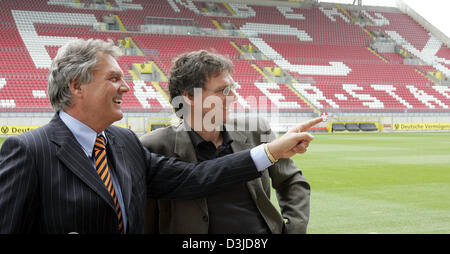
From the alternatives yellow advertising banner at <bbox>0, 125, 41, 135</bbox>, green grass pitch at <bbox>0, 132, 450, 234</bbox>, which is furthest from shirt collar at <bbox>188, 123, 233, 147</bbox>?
yellow advertising banner at <bbox>0, 125, 41, 135</bbox>

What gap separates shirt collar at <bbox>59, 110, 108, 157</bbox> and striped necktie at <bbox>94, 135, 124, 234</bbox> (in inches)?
1.4

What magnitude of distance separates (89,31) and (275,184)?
34.1 metres

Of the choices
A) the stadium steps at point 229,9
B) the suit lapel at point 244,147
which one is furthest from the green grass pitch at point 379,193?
the stadium steps at point 229,9

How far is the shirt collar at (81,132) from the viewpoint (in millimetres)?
2068

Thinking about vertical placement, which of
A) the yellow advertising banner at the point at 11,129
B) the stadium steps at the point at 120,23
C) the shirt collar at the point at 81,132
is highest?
the stadium steps at the point at 120,23

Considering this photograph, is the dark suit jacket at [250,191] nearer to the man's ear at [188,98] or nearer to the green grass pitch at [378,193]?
the man's ear at [188,98]

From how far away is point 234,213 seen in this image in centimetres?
244

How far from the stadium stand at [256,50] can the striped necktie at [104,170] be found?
25422mm

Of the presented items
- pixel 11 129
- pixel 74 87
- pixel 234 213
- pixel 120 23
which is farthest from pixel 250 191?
pixel 120 23

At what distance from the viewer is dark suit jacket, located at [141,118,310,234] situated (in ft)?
7.94

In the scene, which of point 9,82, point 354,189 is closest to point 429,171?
point 354,189

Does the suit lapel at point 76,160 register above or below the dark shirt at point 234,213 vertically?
above

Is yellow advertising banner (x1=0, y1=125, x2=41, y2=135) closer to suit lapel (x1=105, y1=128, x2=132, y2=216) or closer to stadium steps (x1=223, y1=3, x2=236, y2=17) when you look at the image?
stadium steps (x1=223, y1=3, x2=236, y2=17)
